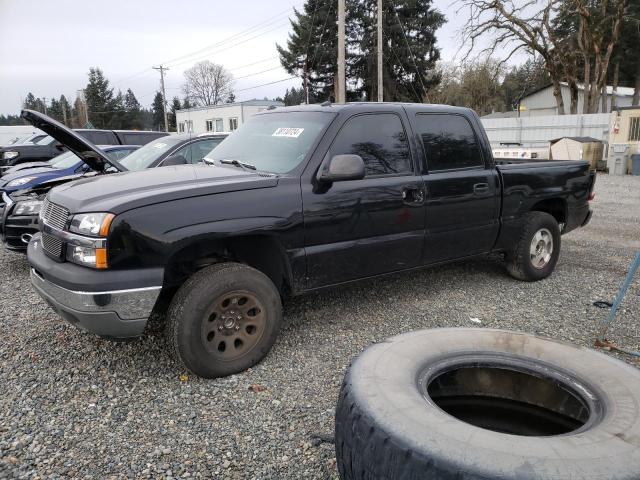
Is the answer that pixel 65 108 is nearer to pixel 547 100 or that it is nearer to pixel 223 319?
pixel 547 100

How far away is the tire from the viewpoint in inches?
58.5

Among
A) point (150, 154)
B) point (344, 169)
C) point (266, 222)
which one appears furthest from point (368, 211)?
point (150, 154)

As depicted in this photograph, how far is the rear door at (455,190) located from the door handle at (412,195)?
8 centimetres

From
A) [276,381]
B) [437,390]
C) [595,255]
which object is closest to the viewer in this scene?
[437,390]

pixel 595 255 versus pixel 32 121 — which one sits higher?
pixel 32 121

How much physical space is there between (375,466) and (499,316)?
3.11 meters

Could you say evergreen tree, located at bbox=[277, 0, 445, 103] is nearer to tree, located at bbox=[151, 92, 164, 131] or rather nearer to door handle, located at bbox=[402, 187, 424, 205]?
door handle, located at bbox=[402, 187, 424, 205]

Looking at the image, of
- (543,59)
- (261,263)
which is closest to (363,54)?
(543,59)

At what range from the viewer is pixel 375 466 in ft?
5.39

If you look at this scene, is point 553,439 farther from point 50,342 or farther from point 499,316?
point 50,342

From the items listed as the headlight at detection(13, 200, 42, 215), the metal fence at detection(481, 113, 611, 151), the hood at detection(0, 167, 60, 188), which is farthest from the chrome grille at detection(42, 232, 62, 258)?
the metal fence at detection(481, 113, 611, 151)

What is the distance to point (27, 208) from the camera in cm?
554

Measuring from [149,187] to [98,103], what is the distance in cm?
8462

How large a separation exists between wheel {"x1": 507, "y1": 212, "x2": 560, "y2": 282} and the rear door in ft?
1.54
